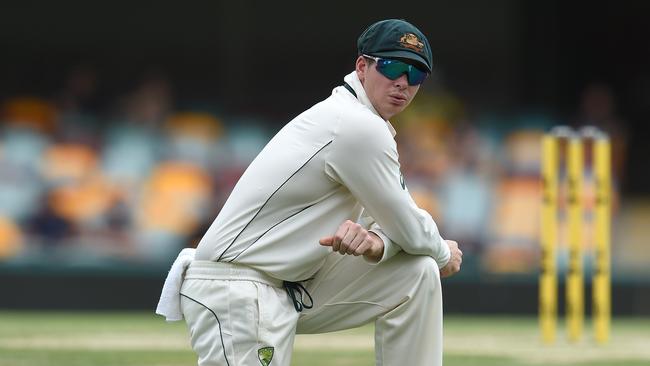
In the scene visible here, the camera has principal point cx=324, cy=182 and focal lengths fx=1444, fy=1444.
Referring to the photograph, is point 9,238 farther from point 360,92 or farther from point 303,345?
point 360,92

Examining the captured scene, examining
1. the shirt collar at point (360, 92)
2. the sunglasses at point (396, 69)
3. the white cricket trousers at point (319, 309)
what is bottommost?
the white cricket trousers at point (319, 309)

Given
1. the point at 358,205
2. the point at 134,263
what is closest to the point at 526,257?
the point at 134,263

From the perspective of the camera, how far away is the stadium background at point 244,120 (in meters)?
10.7

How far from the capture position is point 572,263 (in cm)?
816

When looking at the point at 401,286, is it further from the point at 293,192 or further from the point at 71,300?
the point at 71,300

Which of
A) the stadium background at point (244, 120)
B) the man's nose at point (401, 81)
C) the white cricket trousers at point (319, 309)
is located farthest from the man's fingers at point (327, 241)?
the stadium background at point (244, 120)

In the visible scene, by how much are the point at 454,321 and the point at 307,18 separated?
3.61 metres

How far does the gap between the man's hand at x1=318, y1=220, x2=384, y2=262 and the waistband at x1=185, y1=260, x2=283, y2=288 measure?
0.23m

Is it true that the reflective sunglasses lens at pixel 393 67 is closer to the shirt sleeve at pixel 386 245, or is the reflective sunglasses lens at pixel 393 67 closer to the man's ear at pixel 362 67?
the man's ear at pixel 362 67

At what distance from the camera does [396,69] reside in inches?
163

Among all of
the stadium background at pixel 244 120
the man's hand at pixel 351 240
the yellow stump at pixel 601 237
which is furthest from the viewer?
the stadium background at pixel 244 120

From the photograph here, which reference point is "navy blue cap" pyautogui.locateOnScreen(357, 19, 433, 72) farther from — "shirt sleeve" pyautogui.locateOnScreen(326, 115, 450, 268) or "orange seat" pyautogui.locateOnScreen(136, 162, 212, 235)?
"orange seat" pyautogui.locateOnScreen(136, 162, 212, 235)

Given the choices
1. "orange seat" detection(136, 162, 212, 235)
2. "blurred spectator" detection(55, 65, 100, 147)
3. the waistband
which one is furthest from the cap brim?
"blurred spectator" detection(55, 65, 100, 147)

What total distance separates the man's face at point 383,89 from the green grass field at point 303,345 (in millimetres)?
2355
